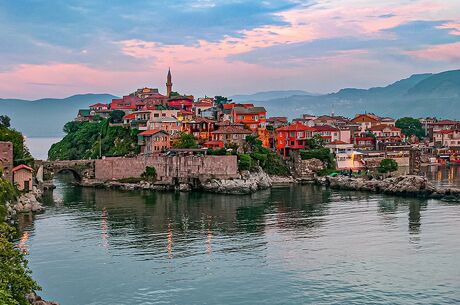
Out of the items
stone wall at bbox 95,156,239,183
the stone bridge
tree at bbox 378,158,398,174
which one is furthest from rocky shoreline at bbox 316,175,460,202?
the stone bridge

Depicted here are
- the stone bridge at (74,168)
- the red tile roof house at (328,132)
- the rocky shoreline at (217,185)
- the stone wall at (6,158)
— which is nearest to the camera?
the stone wall at (6,158)

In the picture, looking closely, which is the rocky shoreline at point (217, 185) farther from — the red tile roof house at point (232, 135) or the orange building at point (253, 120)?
the orange building at point (253, 120)

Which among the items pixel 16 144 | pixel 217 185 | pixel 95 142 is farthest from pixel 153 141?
pixel 16 144

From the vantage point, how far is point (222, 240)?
1298 inches

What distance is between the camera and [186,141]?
205 feet

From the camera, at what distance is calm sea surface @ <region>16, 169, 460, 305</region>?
77.2ft

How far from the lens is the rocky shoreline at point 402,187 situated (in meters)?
51.2

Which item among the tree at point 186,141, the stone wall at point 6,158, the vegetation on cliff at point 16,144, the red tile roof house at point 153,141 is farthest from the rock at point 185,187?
the stone wall at point 6,158

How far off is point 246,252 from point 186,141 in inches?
1314

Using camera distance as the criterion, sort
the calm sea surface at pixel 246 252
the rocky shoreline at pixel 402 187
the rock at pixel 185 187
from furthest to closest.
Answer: the rock at pixel 185 187 < the rocky shoreline at pixel 402 187 < the calm sea surface at pixel 246 252

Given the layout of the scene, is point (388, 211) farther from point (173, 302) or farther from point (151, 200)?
point (173, 302)

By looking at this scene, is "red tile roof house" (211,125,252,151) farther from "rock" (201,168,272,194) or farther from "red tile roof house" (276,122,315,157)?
"red tile roof house" (276,122,315,157)

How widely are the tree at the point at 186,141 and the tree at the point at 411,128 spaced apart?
5638cm

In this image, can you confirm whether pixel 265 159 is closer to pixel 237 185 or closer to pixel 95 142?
pixel 237 185
